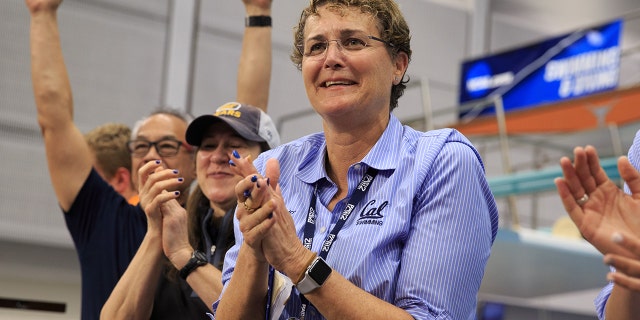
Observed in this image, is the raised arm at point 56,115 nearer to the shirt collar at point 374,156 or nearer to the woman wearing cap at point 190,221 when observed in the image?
the woman wearing cap at point 190,221

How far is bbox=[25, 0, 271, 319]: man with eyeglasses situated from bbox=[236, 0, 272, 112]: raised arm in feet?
0.88

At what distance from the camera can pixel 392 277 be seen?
1.68 m

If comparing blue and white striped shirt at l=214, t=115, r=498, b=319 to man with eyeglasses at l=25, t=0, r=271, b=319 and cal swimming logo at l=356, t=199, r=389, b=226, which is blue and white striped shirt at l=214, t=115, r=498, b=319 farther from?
man with eyeglasses at l=25, t=0, r=271, b=319

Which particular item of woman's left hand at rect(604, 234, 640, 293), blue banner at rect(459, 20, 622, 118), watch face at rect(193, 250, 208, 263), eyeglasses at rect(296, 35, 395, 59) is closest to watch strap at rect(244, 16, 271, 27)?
watch face at rect(193, 250, 208, 263)

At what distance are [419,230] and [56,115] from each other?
148cm

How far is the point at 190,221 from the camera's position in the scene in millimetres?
2492

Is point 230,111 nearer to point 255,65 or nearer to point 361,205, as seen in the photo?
point 255,65

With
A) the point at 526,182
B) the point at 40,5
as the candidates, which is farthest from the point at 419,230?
the point at 526,182

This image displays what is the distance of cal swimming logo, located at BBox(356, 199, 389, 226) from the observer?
67.4 inches

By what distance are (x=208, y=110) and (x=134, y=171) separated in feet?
17.5

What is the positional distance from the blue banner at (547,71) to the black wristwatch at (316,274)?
6062 mm

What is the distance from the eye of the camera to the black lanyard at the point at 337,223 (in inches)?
67.7

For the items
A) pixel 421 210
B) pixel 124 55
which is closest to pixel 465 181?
pixel 421 210

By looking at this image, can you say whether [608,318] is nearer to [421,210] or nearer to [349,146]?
[421,210]
